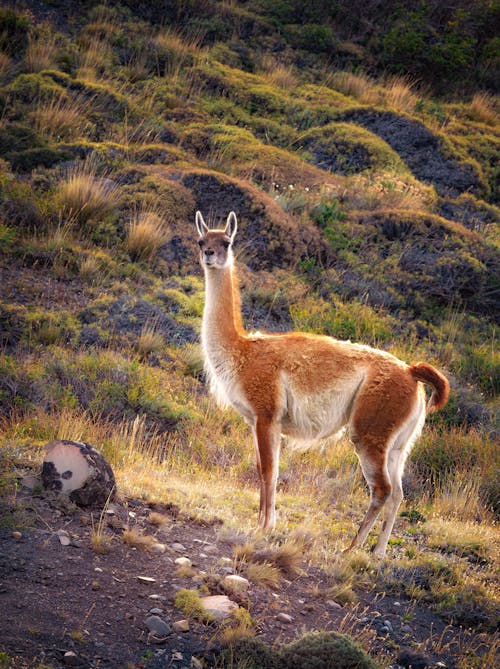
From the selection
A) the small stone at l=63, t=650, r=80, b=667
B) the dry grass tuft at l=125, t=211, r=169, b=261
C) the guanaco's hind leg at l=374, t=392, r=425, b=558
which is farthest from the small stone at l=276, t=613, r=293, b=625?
the dry grass tuft at l=125, t=211, r=169, b=261

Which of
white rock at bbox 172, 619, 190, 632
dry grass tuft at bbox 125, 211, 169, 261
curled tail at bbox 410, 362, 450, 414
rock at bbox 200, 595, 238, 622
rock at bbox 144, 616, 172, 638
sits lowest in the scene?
dry grass tuft at bbox 125, 211, 169, 261

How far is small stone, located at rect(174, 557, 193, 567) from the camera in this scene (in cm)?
557

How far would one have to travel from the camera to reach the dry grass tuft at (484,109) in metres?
22.1

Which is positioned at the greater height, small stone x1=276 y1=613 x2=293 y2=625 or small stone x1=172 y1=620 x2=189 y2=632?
small stone x1=172 y1=620 x2=189 y2=632

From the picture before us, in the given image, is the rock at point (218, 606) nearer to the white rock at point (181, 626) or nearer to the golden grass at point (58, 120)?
the white rock at point (181, 626)

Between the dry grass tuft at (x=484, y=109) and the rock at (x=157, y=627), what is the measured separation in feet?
66.1

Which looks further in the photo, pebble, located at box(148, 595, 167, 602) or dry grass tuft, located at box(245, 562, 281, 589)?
dry grass tuft, located at box(245, 562, 281, 589)

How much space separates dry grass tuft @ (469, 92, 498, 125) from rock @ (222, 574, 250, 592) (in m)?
19.3

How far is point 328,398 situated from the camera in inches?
268

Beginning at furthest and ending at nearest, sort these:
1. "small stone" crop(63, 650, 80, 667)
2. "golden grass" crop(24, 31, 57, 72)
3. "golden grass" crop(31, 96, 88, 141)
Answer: "golden grass" crop(24, 31, 57, 72) → "golden grass" crop(31, 96, 88, 141) → "small stone" crop(63, 650, 80, 667)

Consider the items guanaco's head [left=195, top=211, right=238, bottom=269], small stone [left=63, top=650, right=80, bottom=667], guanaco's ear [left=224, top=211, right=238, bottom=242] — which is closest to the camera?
small stone [left=63, top=650, right=80, bottom=667]

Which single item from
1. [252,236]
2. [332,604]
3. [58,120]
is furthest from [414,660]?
[58,120]

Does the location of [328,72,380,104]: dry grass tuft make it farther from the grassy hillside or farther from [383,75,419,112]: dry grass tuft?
[383,75,419,112]: dry grass tuft

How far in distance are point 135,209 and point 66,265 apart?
1840 millimetres
